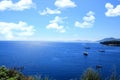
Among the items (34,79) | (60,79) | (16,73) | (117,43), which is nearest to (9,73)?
(16,73)

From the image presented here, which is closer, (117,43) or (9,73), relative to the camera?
(9,73)

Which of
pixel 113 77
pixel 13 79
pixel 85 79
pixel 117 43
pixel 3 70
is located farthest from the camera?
pixel 117 43

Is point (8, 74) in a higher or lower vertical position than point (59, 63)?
higher

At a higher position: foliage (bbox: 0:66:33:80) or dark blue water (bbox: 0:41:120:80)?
foliage (bbox: 0:66:33:80)

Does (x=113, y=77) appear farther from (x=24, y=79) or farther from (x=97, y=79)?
(x=24, y=79)

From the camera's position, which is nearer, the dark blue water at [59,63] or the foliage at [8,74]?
the foliage at [8,74]

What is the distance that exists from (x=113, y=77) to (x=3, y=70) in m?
5.06

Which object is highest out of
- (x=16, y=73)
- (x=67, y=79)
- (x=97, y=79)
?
(x=16, y=73)

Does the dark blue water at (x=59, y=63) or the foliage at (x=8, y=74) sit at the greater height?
the foliage at (x=8, y=74)

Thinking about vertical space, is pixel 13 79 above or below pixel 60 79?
above

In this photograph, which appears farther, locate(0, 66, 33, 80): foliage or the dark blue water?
the dark blue water

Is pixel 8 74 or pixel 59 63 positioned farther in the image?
pixel 59 63

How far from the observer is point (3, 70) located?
26.8ft

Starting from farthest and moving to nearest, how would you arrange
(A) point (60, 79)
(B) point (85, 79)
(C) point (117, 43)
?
(C) point (117, 43), (A) point (60, 79), (B) point (85, 79)
